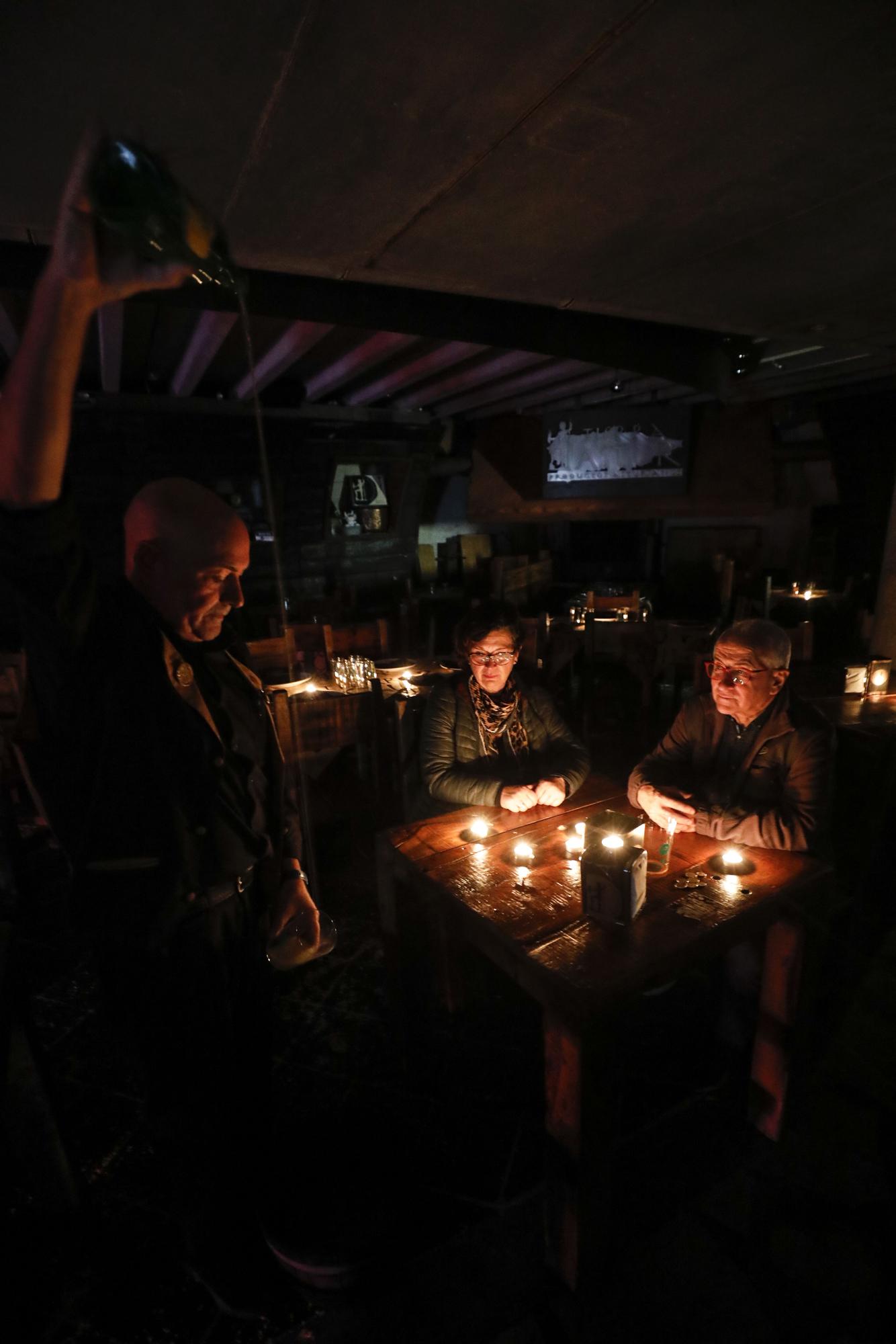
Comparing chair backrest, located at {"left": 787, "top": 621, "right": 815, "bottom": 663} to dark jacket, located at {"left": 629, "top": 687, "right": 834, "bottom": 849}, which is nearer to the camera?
dark jacket, located at {"left": 629, "top": 687, "right": 834, "bottom": 849}

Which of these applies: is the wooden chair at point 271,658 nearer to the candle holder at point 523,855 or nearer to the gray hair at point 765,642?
the candle holder at point 523,855

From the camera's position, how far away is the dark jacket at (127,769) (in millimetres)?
1710

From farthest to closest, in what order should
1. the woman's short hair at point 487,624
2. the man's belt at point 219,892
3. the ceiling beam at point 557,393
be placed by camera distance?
1. the ceiling beam at point 557,393
2. the woman's short hair at point 487,624
3. the man's belt at point 219,892

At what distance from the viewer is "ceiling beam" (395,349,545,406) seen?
20.3 ft

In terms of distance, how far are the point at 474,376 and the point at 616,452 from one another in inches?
90.6

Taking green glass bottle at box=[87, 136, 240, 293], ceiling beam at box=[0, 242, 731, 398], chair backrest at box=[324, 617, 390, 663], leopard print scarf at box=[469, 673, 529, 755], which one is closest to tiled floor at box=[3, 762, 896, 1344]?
leopard print scarf at box=[469, 673, 529, 755]

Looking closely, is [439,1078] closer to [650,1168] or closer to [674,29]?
[650,1168]

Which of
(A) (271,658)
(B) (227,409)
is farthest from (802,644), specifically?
(B) (227,409)

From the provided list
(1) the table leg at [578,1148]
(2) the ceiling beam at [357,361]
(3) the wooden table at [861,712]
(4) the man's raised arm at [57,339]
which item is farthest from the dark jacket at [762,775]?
(2) the ceiling beam at [357,361]

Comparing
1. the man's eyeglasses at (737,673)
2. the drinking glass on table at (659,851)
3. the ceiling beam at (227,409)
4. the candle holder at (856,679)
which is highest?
the ceiling beam at (227,409)

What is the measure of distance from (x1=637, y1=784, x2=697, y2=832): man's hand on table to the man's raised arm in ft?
7.76

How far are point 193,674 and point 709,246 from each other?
121 inches

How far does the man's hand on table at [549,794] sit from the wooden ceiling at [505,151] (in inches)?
95.8

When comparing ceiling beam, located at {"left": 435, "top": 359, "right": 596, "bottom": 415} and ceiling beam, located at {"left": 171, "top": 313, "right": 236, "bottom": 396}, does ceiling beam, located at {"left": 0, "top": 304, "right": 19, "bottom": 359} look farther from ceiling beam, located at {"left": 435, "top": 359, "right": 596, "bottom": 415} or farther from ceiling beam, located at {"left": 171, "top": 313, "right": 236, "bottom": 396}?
ceiling beam, located at {"left": 435, "top": 359, "right": 596, "bottom": 415}
